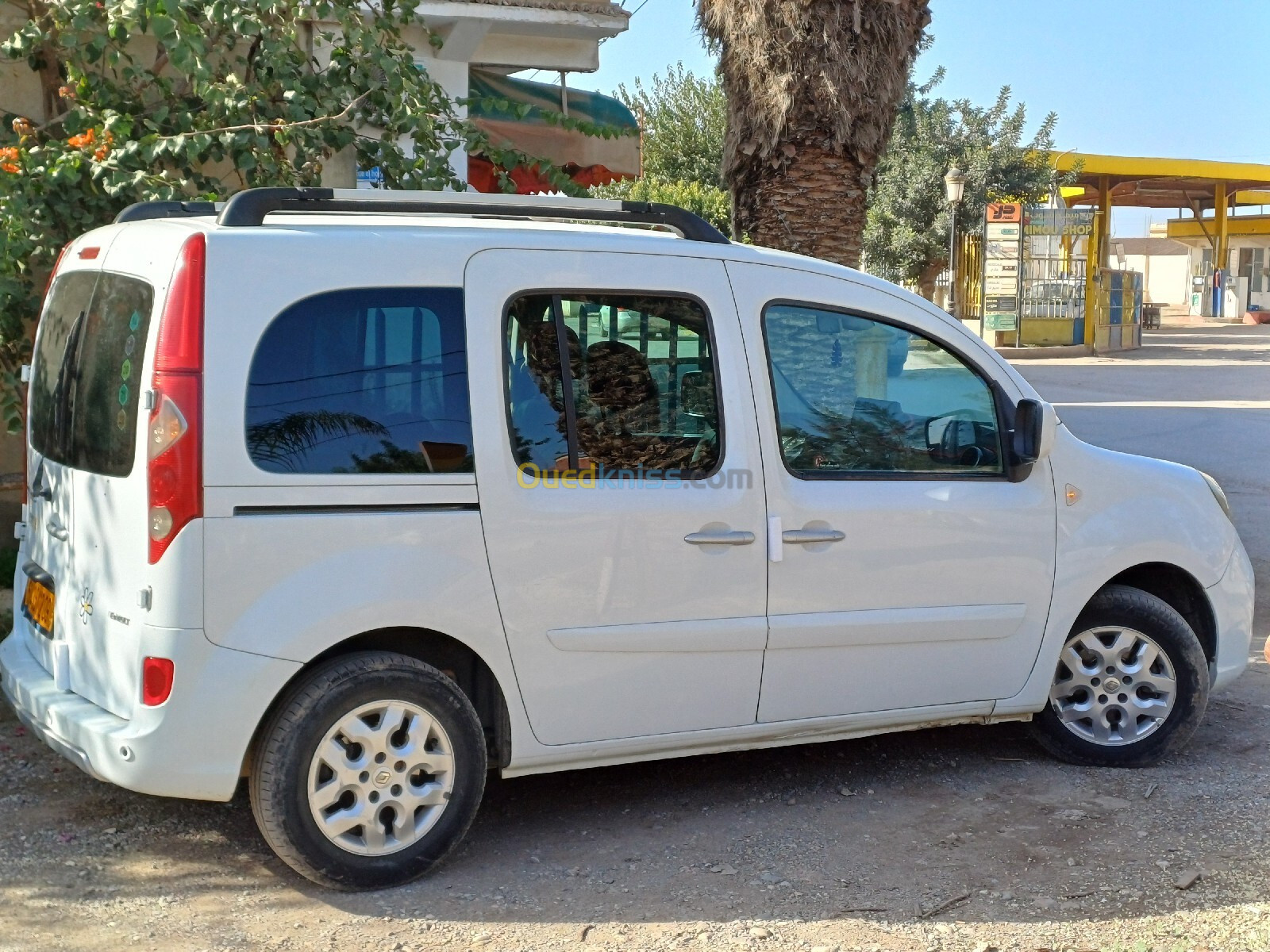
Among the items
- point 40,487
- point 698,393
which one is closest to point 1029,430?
point 698,393

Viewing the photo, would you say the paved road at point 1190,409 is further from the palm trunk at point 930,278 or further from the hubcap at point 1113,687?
the palm trunk at point 930,278

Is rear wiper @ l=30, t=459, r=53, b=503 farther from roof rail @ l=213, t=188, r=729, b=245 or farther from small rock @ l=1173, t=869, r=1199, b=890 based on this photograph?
small rock @ l=1173, t=869, r=1199, b=890

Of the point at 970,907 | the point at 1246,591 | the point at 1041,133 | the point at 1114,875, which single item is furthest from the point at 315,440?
the point at 1041,133

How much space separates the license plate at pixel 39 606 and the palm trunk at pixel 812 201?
16.1ft

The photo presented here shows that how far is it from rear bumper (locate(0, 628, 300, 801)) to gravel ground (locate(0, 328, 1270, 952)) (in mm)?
410

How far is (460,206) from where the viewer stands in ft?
14.2

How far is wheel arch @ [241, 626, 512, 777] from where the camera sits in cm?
383

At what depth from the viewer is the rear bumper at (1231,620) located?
17.1ft

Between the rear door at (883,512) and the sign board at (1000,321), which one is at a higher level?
the sign board at (1000,321)

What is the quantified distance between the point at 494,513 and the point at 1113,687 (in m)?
2.52

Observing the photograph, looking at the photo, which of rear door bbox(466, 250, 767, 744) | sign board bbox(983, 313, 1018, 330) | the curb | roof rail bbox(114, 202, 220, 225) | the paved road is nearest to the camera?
rear door bbox(466, 250, 767, 744)

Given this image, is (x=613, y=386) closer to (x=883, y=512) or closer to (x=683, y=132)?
(x=883, y=512)

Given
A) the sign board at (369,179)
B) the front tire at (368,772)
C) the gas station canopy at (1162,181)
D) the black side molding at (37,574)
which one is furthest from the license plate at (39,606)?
the gas station canopy at (1162,181)

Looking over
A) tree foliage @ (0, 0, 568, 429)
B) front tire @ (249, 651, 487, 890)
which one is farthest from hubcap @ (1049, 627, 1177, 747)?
tree foliage @ (0, 0, 568, 429)
